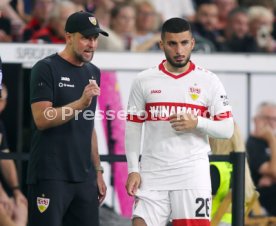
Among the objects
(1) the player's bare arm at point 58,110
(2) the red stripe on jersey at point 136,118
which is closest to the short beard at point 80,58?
(1) the player's bare arm at point 58,110

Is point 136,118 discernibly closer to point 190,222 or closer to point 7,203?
point 190,222

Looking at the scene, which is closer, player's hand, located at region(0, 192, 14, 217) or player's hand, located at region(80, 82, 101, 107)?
player's hand, located at region(80, 82, 101, 107)

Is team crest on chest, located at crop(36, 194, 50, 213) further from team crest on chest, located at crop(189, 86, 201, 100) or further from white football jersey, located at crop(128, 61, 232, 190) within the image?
team crest on chest, located at crop(189, 86, 201, 100)

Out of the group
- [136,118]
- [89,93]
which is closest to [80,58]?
[89,93]

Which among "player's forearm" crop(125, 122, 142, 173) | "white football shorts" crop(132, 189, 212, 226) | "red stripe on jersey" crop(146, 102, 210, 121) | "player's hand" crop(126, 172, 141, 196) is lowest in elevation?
"white football shorts" crop(132, 189, 212, 226)

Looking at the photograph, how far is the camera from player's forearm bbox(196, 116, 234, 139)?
25.7ft

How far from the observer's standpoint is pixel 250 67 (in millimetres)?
11836

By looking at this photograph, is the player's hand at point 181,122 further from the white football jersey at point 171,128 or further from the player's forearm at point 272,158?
the player's forearm at point 272,158

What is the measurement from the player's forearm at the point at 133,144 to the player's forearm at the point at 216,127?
0.50 meters

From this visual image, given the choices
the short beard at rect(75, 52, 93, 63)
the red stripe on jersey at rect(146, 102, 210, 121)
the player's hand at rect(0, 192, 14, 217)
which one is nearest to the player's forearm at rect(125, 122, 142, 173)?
the red stripe on jersey at rect(146, 102, 210, 121)

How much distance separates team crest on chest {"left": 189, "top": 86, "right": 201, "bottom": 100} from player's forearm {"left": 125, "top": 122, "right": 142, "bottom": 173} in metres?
0.44

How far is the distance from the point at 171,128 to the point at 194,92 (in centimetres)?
30

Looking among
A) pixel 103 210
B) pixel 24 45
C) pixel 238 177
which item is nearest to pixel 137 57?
pixel 24 45

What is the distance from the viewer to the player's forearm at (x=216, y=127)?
7.84 m
